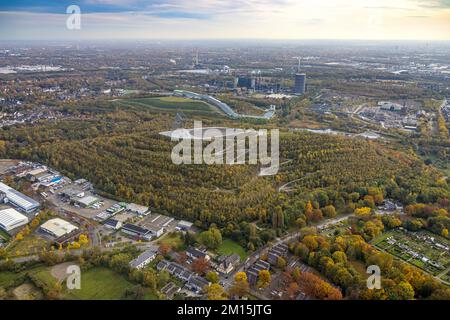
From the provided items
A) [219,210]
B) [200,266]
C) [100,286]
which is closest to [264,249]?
[200,266]

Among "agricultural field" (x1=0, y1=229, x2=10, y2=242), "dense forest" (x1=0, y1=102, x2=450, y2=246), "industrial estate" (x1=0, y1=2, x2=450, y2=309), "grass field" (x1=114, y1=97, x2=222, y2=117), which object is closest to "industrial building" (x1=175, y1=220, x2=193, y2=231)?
"industrial estate" (x1=0, y1=2, x2=450, y2=309)

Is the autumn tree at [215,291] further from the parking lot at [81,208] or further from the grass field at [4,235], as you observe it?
the grass field at [4,235]

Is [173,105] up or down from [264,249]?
up

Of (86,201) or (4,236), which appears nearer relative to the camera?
(4,236)

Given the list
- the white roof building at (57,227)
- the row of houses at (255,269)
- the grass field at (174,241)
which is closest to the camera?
the row of houses at (255,269)

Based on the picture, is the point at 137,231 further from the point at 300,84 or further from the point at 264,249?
the point at 300,84

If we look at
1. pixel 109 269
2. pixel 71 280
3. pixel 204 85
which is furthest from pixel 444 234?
pixel 204 85

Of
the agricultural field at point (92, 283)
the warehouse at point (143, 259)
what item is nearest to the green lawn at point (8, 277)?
the agricultural field at point (92, 283)
